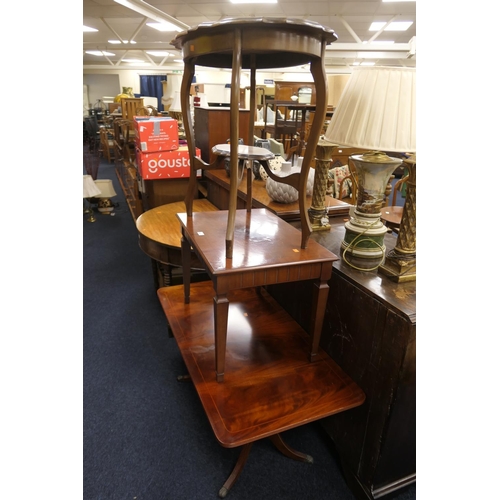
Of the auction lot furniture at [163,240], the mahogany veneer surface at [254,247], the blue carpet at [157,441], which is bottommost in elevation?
the blue carpet at [157,441]

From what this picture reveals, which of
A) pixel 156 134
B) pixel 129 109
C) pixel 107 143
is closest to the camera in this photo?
pixel 156 134

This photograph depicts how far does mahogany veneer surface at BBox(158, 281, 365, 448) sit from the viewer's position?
1060 mm

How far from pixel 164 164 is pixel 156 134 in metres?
0.24

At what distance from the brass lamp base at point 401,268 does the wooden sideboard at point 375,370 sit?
2 cm

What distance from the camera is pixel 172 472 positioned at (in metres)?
1.39

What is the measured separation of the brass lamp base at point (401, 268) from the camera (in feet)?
3.74

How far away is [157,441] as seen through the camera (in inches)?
59.9

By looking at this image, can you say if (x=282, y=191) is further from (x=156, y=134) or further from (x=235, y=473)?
(x=156, y=134)

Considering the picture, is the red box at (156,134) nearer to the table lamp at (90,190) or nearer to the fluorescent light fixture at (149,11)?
the table lamp at (90,190)

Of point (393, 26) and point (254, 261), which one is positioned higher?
point (393, 26)

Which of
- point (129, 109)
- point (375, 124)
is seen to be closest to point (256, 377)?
point (375, 124)

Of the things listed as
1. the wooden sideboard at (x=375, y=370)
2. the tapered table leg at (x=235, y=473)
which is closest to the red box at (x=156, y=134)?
the wooden sideboard at (x=375, y=370)

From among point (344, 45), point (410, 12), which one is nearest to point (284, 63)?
point (410, 12)

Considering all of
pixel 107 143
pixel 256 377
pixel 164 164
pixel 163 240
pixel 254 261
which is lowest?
pixel 256 377
